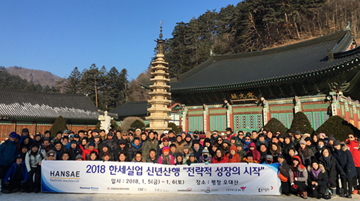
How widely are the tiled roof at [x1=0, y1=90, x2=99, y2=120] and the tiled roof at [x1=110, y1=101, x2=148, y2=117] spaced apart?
17.5 ft

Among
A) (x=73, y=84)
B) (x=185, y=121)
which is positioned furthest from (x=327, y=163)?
(x=73, y=84)

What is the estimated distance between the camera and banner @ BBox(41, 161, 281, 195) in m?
7.40

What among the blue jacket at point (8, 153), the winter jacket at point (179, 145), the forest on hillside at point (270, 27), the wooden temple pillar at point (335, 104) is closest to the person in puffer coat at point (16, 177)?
the blue jacket at point (8, 153)

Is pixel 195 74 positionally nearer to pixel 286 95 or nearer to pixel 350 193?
pixel 286 95

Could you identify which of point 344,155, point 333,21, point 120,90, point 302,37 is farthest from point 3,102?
point 333,21

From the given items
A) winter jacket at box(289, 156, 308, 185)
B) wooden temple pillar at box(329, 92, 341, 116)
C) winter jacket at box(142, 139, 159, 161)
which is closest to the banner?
winter jacket at box(289, 156, 308, 185)

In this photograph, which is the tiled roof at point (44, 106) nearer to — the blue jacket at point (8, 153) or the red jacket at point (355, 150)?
the blue jacket at point (8, 153)

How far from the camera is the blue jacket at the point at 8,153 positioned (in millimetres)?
7789

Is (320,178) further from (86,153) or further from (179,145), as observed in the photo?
(86,153)

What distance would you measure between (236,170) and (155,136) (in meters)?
3.42

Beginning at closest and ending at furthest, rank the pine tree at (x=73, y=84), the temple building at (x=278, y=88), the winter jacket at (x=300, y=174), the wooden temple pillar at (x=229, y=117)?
the winter jacket at (x=300, y=174)
the temple building at (x=278, y=88)
the wooden temple pillar at (x=229, y=117)
the pine tree at (x=73, y=84)

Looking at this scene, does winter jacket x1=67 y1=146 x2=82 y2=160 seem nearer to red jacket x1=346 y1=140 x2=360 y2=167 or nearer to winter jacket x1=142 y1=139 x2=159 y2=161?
winter jacket x1=142 y1=139 x2=159 y2=161

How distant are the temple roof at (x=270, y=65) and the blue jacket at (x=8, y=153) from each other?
14556 mm

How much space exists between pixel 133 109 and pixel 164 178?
3725 cm
